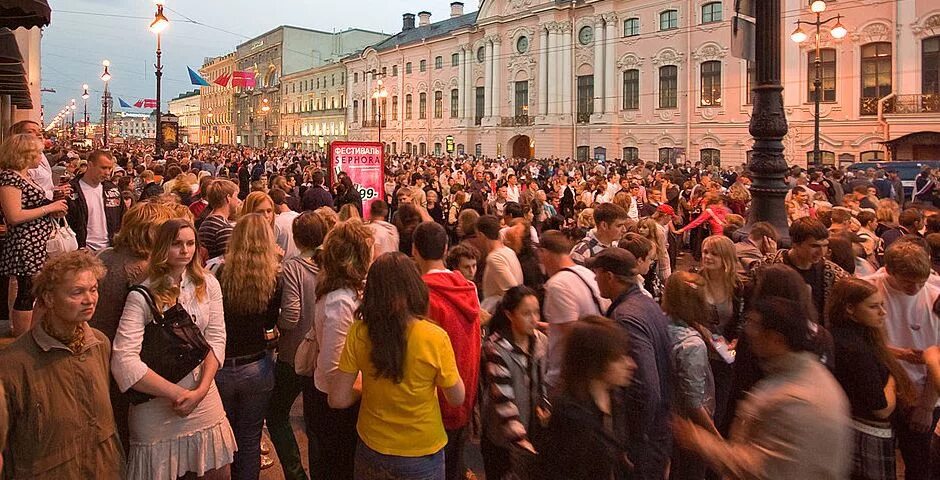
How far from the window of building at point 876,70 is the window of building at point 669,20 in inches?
418

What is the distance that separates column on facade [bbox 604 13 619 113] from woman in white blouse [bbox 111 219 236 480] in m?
40.5

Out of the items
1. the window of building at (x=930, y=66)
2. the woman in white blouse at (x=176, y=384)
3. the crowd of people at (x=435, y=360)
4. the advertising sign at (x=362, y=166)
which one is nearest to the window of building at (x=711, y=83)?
the window of building at (x=930, y=66)

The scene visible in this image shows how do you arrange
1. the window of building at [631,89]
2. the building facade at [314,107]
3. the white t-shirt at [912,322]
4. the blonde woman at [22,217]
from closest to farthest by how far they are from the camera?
the white t-shirt at [912,322] < the blonde woman at [22,217] < the window of building at [631,89] < the building facade at [314,107]

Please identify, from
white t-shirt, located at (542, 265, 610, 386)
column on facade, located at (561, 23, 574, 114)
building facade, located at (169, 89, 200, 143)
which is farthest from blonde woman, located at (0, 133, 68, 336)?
building facade, located at (169, 89, 200, 143)

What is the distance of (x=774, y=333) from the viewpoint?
2896 mm

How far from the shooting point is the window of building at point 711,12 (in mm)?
35750

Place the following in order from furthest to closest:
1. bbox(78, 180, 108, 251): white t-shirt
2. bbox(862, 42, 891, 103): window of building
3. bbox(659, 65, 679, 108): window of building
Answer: bbox(659, 65, 679, 108): window of building
bbox(862, 42, 891, 103): window of building
bbox(78, 180, 108, 251): white t-shirt

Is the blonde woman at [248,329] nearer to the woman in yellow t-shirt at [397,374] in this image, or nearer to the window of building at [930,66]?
the woman in yellow t-shirt at [397,374]

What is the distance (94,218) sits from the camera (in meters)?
6.97

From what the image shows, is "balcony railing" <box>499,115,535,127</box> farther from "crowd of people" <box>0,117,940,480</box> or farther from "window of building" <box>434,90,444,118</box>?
"crowd of people" <box>0,117,940,480</box>

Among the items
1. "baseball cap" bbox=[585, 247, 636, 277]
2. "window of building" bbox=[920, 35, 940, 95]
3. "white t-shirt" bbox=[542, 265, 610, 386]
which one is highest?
"window of building" bbox=[920, 35, 940, 95]

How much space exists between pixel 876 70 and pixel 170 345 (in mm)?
35691

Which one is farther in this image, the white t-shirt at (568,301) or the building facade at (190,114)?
the building facade at (190,114)

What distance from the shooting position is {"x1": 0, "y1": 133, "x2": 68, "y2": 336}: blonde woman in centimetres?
522
